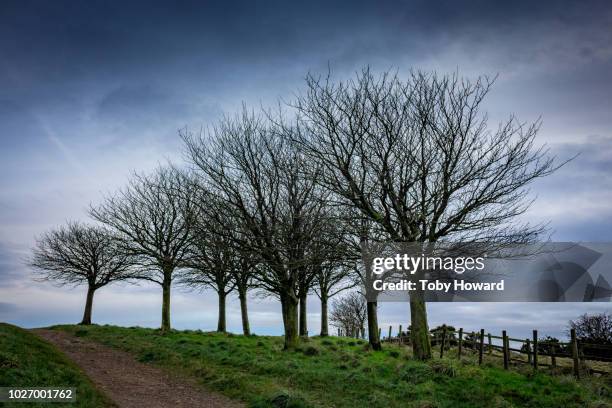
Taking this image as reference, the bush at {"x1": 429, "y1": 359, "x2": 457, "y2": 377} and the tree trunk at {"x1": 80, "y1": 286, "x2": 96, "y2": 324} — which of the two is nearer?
the bush at {"x1": 429, "y1": 359, "x2": 457, "y2": 377}

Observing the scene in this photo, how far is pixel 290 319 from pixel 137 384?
8.92m

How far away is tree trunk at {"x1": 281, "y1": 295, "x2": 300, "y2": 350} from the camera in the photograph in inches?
791

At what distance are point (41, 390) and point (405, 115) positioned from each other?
1401cm

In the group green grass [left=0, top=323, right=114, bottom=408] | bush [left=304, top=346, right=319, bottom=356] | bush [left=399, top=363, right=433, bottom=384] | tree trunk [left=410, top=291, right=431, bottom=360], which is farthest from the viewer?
bush [left=304, top=346, right=319, bottom=356]

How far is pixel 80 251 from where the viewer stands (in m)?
34.4

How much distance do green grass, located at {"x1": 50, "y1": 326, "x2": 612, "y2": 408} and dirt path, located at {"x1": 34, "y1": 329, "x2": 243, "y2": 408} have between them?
0.57m

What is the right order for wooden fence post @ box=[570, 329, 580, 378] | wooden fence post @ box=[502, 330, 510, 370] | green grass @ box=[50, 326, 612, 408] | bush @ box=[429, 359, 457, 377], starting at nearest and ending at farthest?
green grass @ box=[50, 326, 612, 408] < bush @ box=[429, 359, 457, 377] < wooden fence post @ box=[570, 329, 580, 378] < wooden fence post @ box=[502, 330, 510, 370]

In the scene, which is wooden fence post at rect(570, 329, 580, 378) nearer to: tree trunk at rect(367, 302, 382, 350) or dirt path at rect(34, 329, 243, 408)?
tree trunk at rect(367, 302, 382, 350)

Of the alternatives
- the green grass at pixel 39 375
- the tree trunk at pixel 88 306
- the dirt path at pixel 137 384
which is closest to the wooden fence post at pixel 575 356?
the dirt path at pixel 137 384

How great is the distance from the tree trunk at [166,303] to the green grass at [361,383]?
1005 cm

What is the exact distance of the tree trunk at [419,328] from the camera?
16.2 metres

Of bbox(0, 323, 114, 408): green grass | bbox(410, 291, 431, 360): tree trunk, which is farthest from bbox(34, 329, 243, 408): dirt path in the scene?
bbox(410, 291, 431, 360): tree trunk

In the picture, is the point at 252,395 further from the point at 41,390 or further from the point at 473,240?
the point at 473,240

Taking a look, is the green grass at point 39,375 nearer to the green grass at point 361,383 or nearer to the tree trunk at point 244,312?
the green grass at point 361,383
